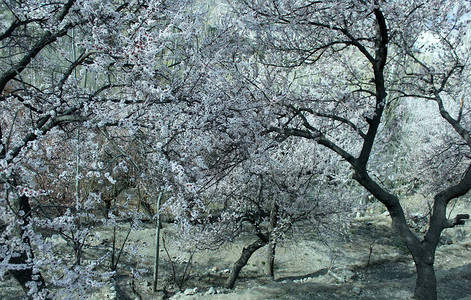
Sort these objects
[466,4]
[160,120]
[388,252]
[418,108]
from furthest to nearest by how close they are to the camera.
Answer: [418,108] < [388,252] < [466,4] < [160,120]

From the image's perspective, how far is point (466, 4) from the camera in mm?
5590

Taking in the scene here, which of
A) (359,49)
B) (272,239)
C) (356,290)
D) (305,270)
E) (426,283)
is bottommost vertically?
(305,270)

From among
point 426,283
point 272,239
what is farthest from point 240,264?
point 426,283

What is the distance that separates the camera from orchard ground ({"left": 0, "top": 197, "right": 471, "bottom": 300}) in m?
6.47

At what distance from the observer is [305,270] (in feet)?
35.8

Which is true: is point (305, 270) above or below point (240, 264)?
below

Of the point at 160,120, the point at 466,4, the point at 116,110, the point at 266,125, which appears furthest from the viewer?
the point at 466,4

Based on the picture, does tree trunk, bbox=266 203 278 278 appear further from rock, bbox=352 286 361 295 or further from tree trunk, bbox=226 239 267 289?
rock, bbox=352 286 361 295

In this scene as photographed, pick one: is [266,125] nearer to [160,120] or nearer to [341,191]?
[160,120]

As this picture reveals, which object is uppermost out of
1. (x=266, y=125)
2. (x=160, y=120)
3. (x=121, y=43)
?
(x=121, y=43)

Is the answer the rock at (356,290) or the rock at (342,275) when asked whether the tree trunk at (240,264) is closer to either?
the rock at (356,290)

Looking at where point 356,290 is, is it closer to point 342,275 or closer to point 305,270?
point 342,275

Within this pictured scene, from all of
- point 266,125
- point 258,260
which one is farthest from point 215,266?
point 266,125

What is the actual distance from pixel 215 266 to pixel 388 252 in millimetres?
6227
